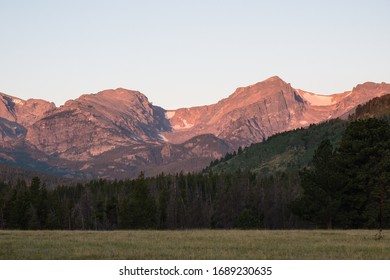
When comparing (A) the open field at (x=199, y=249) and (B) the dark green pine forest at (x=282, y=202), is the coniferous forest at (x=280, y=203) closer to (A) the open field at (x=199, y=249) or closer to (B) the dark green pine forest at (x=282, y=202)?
(B) the dark green pine forest at (x=282, y=202)

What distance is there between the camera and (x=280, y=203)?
6398 inches

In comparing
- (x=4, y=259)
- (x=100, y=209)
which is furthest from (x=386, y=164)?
(x=100, y=209)

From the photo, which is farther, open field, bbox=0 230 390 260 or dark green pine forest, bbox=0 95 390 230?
dark green pine forest, bbox=0 95 390 230

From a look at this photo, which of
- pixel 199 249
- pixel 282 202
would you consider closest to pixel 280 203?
pixel 282 202

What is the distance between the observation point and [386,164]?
242 ft

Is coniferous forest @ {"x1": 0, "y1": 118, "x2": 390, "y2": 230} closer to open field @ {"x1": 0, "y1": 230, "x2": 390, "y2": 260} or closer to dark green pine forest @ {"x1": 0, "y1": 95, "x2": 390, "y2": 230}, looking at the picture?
dark green pine forest @ {"x1": 0, "y1": 95, "x2": 390, "y2": 230}

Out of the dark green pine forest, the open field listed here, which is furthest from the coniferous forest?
the open field

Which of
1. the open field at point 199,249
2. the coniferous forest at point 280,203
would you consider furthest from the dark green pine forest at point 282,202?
the open field at point 199,249

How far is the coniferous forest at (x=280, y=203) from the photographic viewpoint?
246ft

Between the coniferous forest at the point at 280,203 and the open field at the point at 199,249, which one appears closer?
the open field at the point at 199,249

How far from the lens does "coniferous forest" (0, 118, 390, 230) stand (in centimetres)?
7494

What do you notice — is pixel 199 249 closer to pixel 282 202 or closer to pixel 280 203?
pixel 282 202

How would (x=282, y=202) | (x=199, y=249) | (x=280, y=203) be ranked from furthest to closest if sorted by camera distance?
(x=280, y=203), (x=282, y=202), (x=199, y=249)
